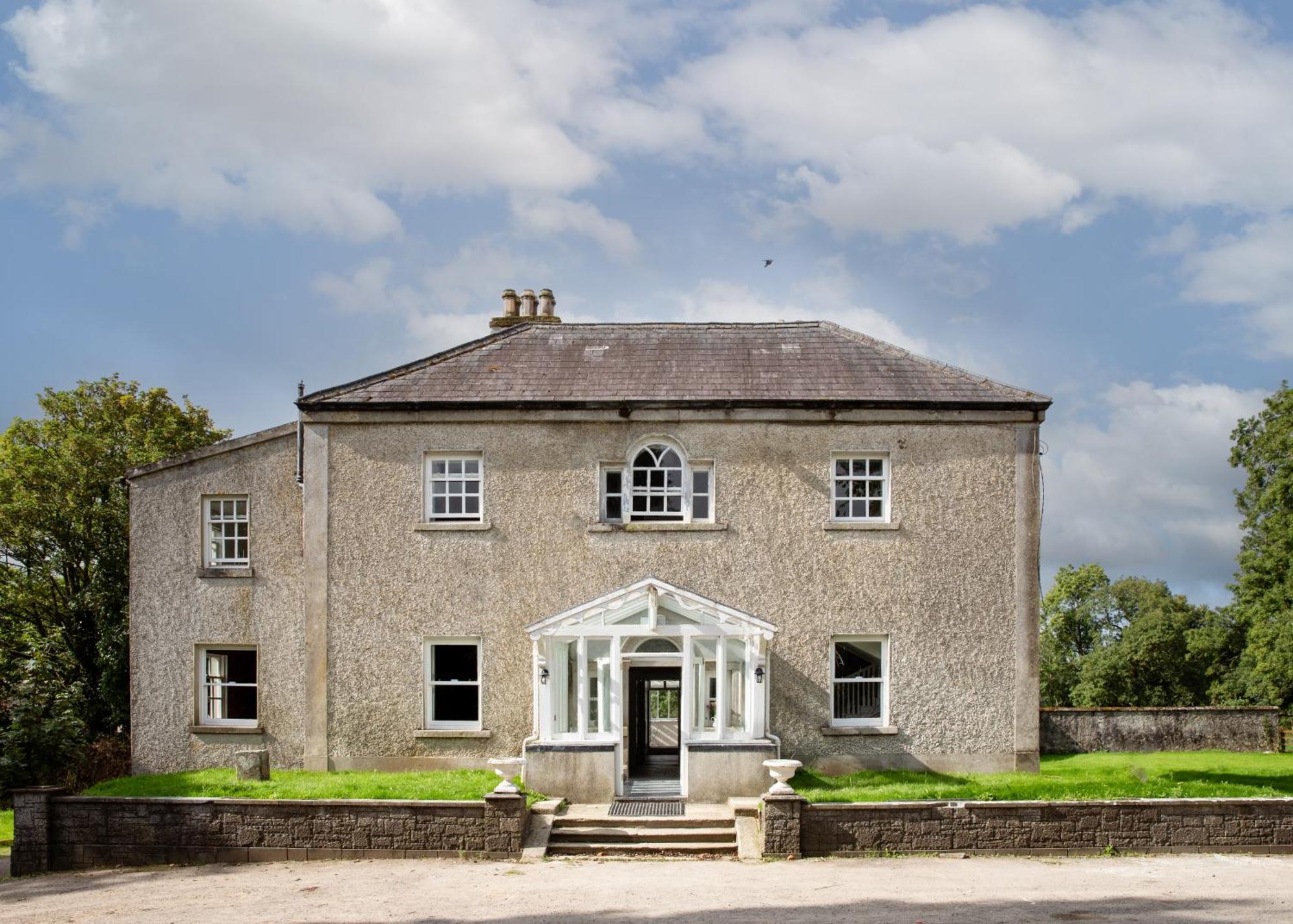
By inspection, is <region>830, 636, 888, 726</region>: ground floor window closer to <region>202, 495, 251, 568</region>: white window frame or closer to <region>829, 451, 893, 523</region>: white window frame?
<region>829, 451, 893, 523</region>: white window frame

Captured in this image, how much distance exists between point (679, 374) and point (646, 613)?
15.3ft

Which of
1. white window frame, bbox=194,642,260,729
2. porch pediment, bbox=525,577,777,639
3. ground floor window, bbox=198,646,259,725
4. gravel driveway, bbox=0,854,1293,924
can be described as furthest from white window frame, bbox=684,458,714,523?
ground floor window, bbox=198,646,259,725

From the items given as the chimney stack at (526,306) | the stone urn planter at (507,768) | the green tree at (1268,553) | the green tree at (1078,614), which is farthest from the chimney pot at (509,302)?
the green tree at (1078,614)

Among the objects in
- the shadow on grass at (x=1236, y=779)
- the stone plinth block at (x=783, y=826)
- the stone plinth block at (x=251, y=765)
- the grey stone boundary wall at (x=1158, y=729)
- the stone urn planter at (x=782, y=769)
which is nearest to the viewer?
the stone plinth block at (x=783, y=826)

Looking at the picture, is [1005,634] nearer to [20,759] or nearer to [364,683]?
[364,683]

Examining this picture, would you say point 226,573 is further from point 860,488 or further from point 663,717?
point 860,488

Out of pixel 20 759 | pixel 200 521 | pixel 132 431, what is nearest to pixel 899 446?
pixel 200 521

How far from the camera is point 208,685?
21.9 metres

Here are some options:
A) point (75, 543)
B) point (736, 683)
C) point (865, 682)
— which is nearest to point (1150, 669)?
point (865, 682)

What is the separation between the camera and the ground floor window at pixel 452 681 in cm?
2073

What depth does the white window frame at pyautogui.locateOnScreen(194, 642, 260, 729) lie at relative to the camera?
21.6 meters

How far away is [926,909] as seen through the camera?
12570mm

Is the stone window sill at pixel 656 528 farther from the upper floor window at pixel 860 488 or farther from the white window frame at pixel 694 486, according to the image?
the upper floor window at pixel 860 488

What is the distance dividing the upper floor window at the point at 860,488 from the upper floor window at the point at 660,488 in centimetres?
221
